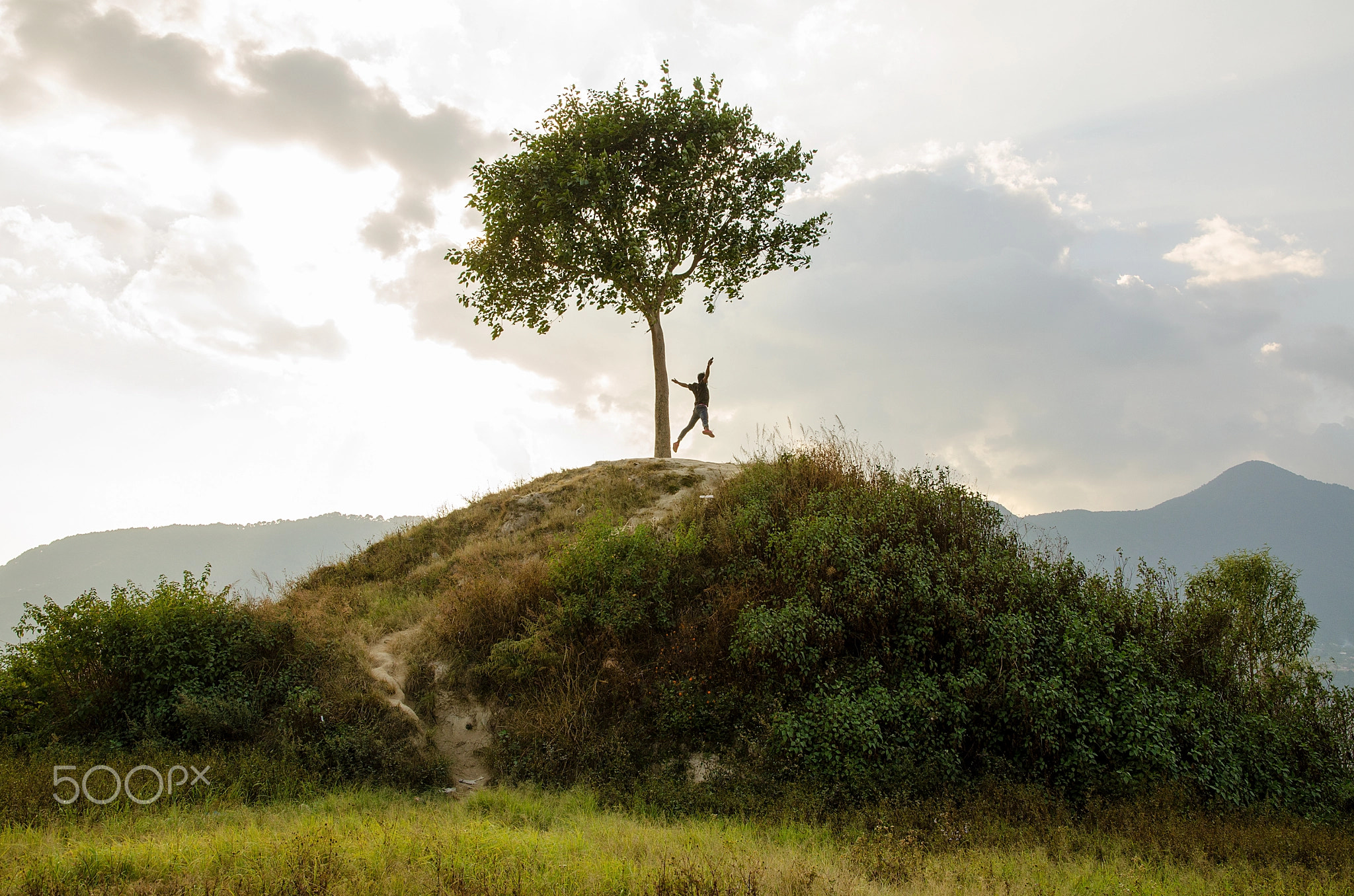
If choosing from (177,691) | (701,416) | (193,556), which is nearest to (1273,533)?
(701,416)

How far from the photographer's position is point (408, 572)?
748 inches

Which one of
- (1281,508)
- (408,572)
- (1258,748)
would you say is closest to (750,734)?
(1258,748)

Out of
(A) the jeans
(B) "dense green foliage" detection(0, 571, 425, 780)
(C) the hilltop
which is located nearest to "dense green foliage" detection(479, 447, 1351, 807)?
(C) the hilltop

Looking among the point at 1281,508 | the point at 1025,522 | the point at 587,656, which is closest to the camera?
the point at 587,656

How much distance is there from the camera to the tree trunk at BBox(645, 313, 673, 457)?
2525 cm

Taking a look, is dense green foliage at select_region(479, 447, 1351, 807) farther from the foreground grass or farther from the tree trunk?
the tree trunk

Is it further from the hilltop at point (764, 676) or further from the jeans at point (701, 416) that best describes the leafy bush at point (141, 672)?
the jeans at point (701, 416)

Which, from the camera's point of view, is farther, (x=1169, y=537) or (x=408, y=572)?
(x=1169, y=537)

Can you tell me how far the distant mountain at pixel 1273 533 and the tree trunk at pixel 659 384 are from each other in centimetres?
13250

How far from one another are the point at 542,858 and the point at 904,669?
6934 mm

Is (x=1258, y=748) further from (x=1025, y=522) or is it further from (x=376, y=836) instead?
(x=376, y=836)

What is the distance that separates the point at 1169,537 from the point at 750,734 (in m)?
207

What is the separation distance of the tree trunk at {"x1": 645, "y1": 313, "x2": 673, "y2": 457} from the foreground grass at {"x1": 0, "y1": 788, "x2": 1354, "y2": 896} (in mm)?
16734

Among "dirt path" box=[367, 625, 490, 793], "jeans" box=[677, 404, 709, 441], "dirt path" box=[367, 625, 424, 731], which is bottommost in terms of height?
"dirt path" box=[367, 625, 490, 793]
